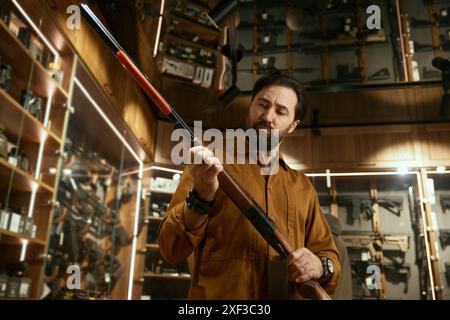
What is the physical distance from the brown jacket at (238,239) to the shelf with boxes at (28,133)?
4.77 ft

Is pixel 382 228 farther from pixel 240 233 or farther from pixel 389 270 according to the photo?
pixel 240 233

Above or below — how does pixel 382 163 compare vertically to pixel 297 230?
above

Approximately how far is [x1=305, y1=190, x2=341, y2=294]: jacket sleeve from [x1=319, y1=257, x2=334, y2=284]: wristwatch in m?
0.03

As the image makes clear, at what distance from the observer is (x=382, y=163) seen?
4.14 metres

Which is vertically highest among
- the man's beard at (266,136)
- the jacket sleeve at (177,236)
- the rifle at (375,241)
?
the rifle at (375,241)

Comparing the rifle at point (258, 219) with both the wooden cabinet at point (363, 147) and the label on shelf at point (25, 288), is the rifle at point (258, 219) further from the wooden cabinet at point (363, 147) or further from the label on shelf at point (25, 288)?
the wooden cabinet at point (363, 147)

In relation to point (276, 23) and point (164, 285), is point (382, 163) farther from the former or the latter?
point (164, 285)

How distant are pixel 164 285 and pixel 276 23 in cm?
350

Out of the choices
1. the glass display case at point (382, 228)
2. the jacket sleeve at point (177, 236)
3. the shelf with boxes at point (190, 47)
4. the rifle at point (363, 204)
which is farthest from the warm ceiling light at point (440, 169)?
the jacket sleeve at point (177, 236)

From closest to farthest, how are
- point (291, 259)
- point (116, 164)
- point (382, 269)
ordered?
point (291, 259), point (116, 164), point (382, 269)

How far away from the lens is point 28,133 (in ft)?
7.66

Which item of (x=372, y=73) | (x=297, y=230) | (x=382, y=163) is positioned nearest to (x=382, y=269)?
(x=382, y=163)

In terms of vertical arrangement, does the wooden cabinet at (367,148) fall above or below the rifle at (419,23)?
below

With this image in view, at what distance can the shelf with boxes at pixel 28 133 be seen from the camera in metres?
2.06
